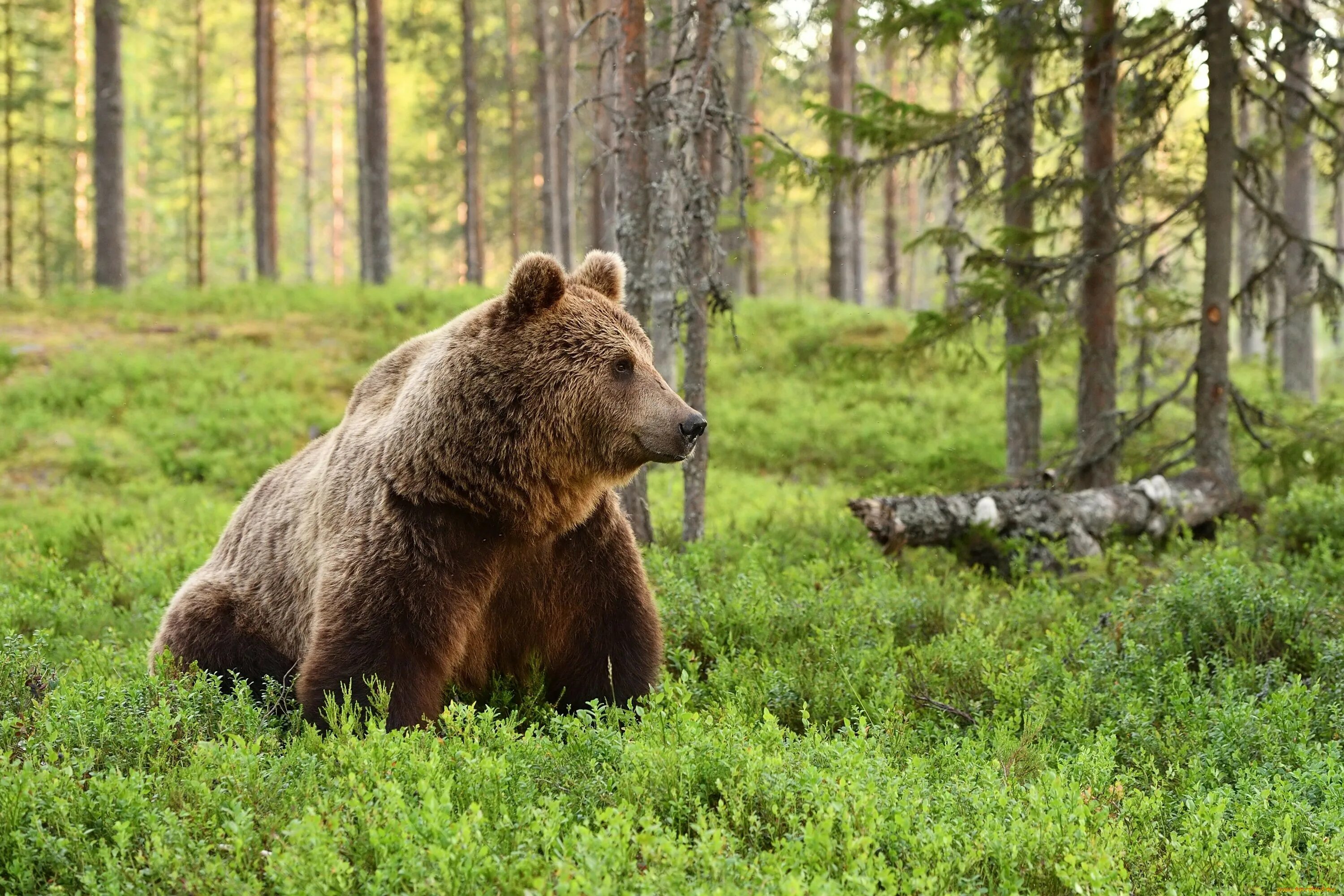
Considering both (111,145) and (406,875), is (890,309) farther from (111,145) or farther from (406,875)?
(406,875)

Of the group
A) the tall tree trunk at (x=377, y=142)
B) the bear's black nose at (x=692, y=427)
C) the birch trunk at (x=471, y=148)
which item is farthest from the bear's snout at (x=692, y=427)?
the birch trunk at (x=471, y=148)

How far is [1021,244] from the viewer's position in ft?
34.8

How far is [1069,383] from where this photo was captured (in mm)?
19875

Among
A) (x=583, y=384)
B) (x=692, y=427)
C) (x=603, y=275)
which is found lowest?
(x=692, y=427)

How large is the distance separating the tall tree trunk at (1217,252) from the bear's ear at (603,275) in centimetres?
683

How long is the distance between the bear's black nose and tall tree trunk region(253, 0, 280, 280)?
22.7 meters

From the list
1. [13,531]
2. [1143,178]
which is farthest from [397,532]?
[1143,178]

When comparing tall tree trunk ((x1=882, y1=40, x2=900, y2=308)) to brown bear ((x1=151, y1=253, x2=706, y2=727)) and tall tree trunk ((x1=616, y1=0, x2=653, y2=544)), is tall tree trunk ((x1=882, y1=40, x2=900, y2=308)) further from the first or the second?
brown bear ((x1=151, y1=253, x2=706, y2=727))

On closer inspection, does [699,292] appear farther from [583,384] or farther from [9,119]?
[9,119]

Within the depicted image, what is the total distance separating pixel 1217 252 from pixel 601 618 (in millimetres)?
7728

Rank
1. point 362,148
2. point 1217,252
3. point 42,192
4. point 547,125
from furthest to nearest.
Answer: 1. point 362,148
2. point 547,125
3. point 42,192
4. point 1217,252

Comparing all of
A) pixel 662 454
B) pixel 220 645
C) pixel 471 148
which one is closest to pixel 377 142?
pixel 471 148

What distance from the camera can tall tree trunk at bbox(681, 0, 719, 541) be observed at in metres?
8.52

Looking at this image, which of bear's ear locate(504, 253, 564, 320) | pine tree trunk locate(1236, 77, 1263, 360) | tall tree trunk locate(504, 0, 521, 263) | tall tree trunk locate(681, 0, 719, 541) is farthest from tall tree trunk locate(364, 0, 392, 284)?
bear's ear locate(504, 253, 564, 320)
